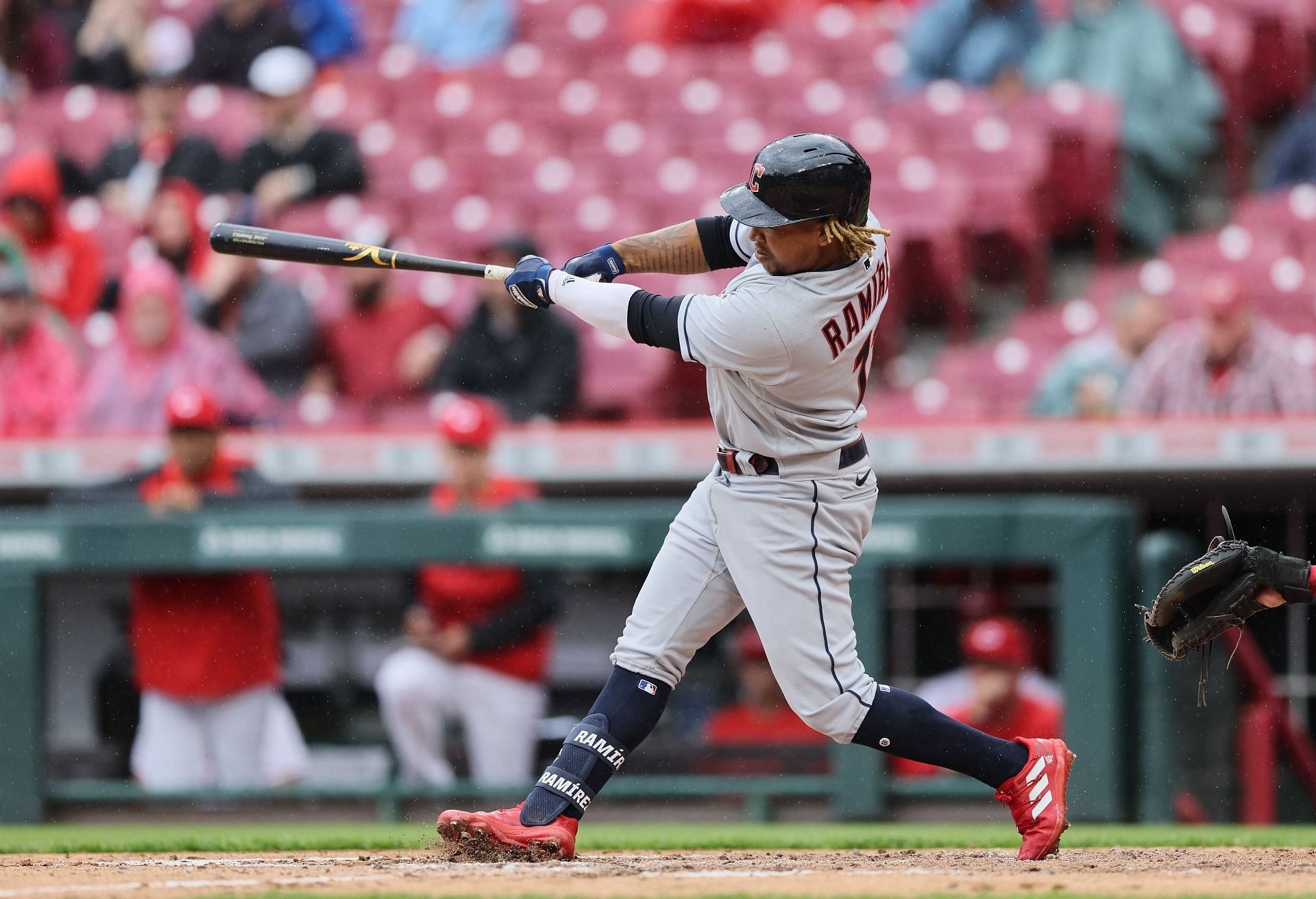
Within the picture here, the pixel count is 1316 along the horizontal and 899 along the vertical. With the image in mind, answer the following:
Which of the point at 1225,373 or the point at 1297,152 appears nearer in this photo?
the point at 1225,373

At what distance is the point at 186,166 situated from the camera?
838 centimetres

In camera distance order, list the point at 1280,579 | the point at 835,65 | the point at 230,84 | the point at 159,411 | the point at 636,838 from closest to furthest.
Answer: the point at 1280,579
the point at 636,838
the point at 159,411
the point at 835,65
the point at 230,84

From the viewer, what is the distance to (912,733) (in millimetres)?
3322

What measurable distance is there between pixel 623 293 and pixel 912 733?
1.02 meters

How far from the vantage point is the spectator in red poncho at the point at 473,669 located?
5.01 meters

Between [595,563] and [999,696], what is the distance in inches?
49.1

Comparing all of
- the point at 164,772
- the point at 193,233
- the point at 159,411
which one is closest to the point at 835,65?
the point at 193,233

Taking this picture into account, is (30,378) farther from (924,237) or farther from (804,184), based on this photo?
(804,184)

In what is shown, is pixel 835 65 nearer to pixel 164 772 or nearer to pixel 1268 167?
pixel 1268 167

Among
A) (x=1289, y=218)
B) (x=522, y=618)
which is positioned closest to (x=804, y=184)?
(x=522, y=618)

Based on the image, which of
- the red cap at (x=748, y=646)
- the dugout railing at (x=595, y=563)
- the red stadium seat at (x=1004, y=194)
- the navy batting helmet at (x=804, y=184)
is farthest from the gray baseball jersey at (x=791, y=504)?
the red stadium seat at (x=1004, y=194)

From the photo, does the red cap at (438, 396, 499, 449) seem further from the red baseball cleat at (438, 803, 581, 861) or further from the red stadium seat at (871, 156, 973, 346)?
the red stadium seat at (871, 156, 973, 346)

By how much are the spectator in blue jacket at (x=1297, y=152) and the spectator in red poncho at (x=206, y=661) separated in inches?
194

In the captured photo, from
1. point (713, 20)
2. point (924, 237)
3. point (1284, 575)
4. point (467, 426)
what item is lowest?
point (1284, 575)
